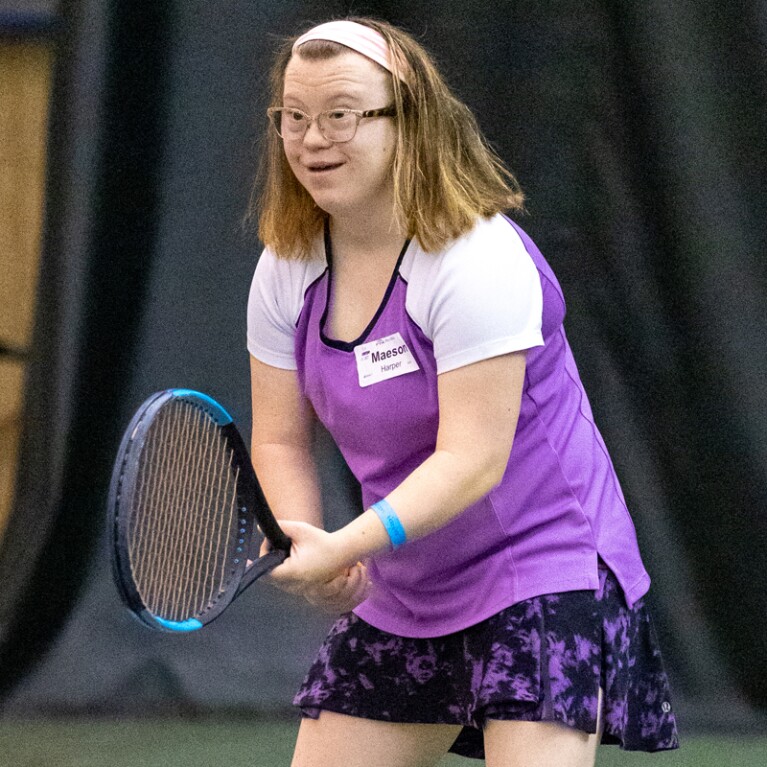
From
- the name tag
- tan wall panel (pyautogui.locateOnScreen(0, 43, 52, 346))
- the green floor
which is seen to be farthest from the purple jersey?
tan wall panel (pyautogui.locateOnScreen(0, 43, 52, 346))

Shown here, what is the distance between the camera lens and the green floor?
3289 mm

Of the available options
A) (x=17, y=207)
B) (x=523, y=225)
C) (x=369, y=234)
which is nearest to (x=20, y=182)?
(x=17, y=207)

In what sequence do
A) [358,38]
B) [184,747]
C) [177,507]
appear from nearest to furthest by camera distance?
[358,38]
[177,507]
[184,747]

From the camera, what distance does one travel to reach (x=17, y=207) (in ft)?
11.7

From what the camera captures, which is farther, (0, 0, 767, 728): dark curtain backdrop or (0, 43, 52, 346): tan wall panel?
(0, 43, 52, 346): tan wall panel

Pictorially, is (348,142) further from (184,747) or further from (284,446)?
(184,747)

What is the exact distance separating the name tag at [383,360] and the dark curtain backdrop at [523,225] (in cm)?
168

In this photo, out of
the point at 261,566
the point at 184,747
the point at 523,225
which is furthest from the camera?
the point at 523,225

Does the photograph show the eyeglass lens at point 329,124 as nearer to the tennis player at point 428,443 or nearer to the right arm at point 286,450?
the tennis player at point 428,443

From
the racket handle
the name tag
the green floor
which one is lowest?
the green floor

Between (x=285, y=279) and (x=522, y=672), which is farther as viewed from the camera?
(x=285, y=279)

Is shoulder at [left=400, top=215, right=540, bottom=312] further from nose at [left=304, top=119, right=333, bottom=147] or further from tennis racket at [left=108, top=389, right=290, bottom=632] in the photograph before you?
tennis racket at [left=108, top=389, right=290, bottom=632]

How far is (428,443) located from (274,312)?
0.32 meters

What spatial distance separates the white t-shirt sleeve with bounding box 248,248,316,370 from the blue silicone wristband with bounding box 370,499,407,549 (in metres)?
0.36
